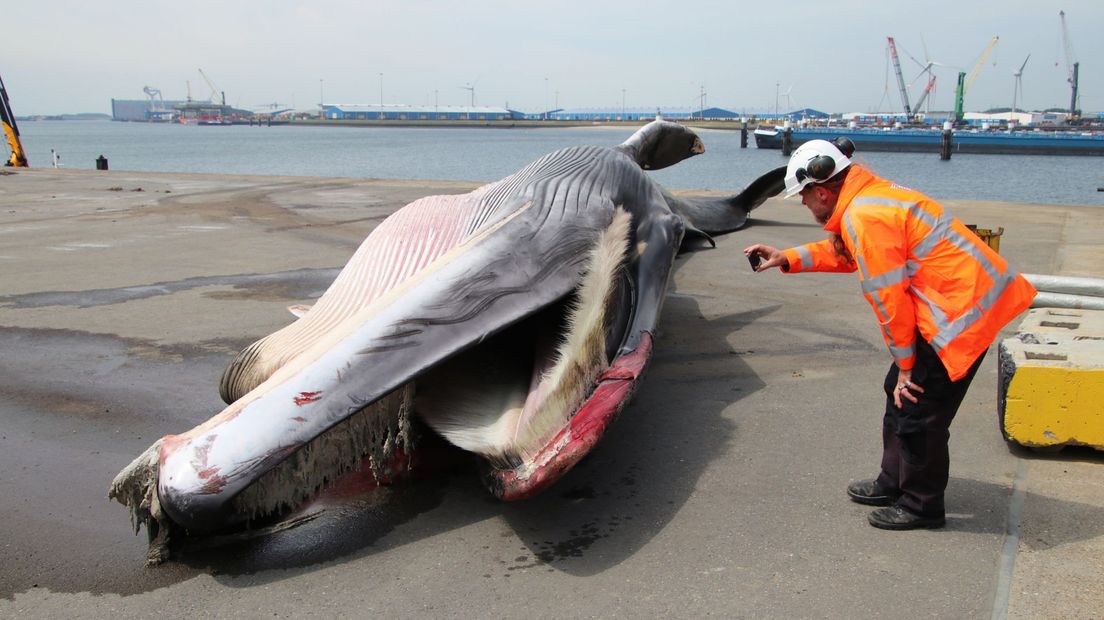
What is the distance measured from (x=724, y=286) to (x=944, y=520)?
5.63 meters

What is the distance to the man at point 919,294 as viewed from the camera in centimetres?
376

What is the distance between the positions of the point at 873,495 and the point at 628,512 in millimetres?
1160

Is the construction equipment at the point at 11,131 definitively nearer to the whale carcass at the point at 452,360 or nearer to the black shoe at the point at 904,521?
the whale carcass at the point at 452,360

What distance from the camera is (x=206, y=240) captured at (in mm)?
12695

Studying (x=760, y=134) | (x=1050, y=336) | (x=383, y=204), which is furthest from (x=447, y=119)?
(x=1050, y=336)

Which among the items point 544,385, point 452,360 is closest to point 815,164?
point 544,385

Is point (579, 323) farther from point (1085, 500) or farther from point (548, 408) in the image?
point (1085, 500)

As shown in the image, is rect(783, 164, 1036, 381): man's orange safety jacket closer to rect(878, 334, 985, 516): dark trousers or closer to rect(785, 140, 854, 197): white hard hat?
rect(878, 334, 985, 516): dark trousers

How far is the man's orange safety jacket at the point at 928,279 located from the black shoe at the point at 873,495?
0.77m

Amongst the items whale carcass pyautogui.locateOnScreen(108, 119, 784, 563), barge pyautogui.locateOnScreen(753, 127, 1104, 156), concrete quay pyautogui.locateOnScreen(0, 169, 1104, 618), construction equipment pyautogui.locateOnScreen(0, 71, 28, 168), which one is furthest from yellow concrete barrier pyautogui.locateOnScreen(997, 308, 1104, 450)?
barge pyautogui.locateOnScreen(753, 127, 1104, 156)

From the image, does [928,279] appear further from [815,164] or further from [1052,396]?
[1052,396]

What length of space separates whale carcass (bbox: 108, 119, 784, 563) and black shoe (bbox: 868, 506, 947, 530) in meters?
1.28

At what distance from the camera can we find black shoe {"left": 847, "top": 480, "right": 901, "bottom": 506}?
14.1ft

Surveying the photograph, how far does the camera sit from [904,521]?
13.2 ft
